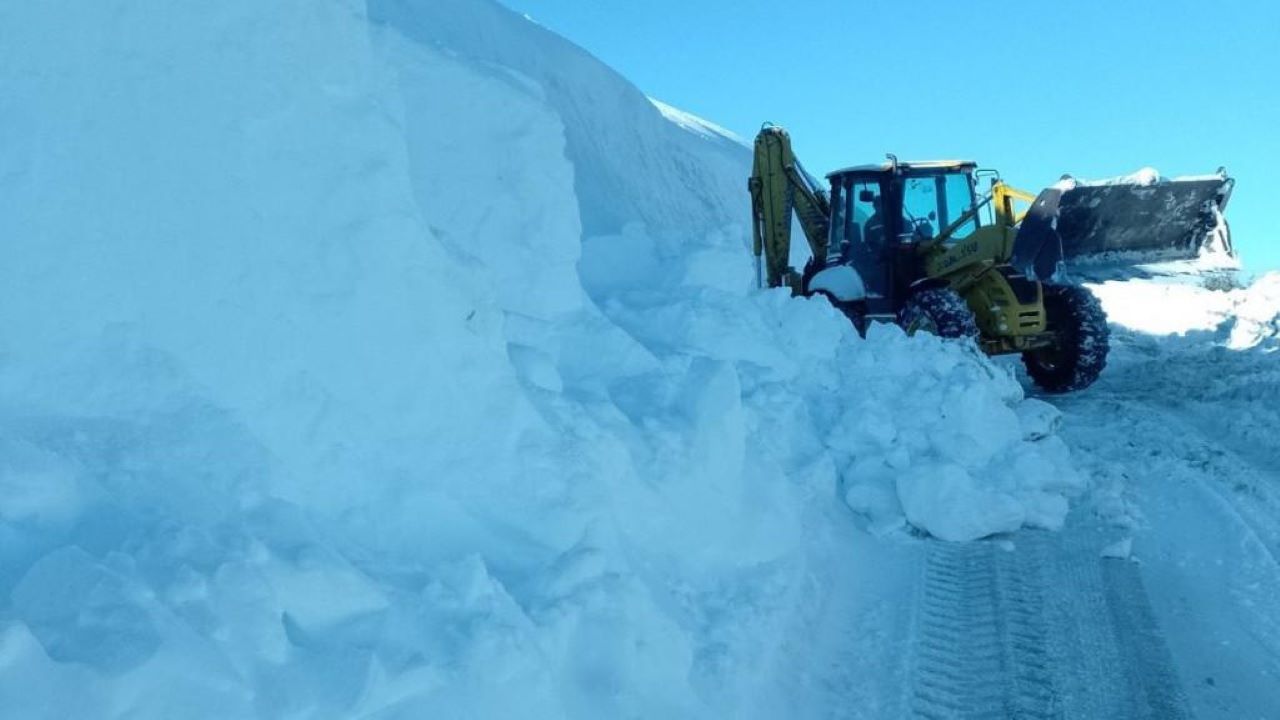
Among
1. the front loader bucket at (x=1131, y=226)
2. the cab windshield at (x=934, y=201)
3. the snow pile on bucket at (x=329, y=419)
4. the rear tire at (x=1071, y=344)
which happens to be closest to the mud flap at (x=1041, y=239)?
the front loader bucket at (x=1131, y=226)

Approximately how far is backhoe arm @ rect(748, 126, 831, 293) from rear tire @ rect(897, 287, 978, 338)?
2.00m

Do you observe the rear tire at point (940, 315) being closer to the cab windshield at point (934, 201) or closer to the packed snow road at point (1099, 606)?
the cab windshield at point (934, 201)

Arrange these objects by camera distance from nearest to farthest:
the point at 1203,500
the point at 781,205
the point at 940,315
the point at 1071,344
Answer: the point at 1203,500 < the point at 940,315 < the point at 1071,344 < the point at 781,205

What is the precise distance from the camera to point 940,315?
28.6ft

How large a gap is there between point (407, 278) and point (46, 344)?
3.56 ft

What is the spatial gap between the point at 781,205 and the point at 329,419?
8.87 metres

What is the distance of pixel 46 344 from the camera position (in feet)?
8.01

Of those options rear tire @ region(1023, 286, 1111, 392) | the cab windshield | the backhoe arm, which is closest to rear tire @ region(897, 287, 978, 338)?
rear tire @ region(1023, 286, 1111, 392)

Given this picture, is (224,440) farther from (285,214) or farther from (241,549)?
(285,214)

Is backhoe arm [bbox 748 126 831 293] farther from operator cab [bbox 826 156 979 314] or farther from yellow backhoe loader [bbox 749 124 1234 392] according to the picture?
operator cab [bbox 826 156 979 314]

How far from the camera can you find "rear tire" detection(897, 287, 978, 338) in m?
8.60

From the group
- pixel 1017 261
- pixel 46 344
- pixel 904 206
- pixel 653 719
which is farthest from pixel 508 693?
pixel 904 206

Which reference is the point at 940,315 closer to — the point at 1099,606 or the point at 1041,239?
the point at 1041,239

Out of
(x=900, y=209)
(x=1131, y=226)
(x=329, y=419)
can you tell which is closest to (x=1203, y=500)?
(x=1131, y=226)
